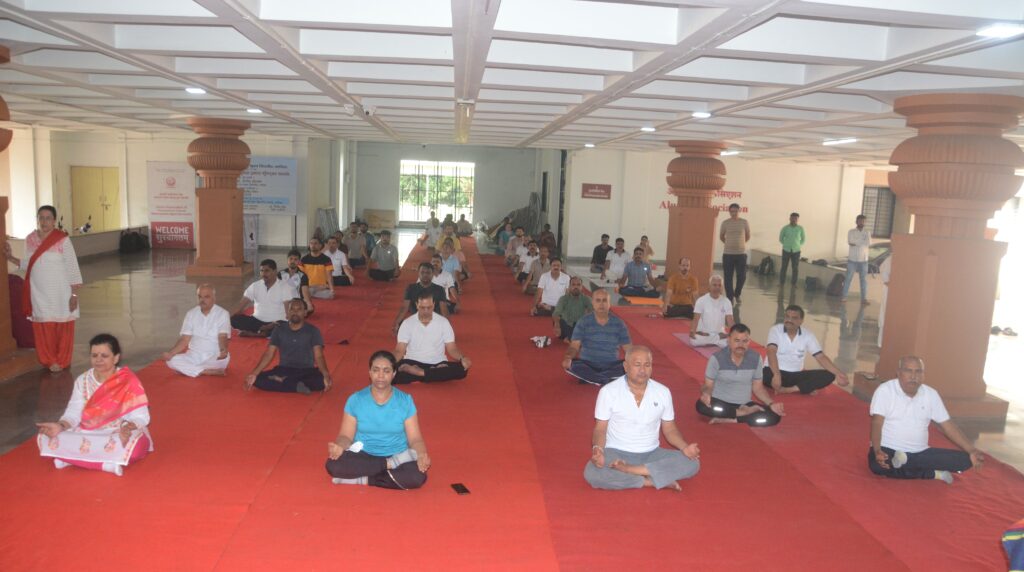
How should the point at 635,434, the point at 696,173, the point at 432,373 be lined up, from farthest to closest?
the point at 696,173, the point at 432,373, the point at 635,434

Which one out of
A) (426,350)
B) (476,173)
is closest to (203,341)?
(426,350)

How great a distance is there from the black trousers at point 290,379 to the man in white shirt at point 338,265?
6.78 meters

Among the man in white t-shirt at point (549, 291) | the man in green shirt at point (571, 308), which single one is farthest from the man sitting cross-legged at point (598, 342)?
the man in white t-shirt at point (549, 291)

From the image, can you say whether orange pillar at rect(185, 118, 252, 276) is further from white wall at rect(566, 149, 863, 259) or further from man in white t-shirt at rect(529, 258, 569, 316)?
white wall at rect(566, 149, 863, 259)

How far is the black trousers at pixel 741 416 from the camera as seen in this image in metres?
6.87

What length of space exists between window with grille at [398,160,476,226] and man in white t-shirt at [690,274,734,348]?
2396 cm

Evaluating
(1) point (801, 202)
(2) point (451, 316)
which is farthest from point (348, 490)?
(1) point (801, 202)

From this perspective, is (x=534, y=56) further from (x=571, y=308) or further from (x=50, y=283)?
(x=50, y=283)

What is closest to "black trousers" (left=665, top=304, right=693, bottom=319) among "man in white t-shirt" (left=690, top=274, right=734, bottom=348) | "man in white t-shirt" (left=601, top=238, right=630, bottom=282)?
"man in white t-shirt" (left=690, top=274, right=734, bottom=348)

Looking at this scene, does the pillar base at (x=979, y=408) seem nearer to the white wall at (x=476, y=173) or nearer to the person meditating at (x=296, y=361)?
the person meditating at (x=296, y=361)

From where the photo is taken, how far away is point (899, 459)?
5.68 meters

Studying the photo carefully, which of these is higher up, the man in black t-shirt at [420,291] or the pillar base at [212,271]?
the man in black t-shirt at [420,291]

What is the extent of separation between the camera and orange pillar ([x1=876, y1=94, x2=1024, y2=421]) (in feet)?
24.0

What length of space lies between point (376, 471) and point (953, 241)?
5.98 metres
